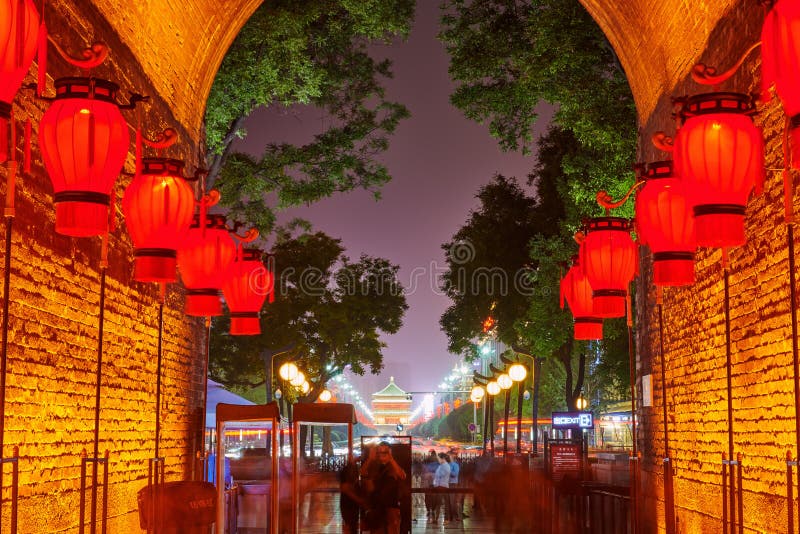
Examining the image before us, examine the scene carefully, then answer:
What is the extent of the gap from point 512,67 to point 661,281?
41.5 feet

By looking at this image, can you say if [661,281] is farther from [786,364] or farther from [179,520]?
[179,520]

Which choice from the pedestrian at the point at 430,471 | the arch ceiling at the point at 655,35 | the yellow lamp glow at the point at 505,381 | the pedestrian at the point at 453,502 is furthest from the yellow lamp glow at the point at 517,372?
the arch ceiling at the point at 655,35

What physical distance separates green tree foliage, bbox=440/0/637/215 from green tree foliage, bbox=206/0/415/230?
5.79 feet

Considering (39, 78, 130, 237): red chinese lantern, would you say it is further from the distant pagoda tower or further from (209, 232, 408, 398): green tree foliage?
the distant pagoda tower

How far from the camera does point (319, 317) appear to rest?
42.8 meters

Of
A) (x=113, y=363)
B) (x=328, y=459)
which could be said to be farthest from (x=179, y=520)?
(x=328, y=459)

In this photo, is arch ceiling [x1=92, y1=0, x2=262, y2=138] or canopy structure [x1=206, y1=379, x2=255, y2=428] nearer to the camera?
arch ceiling [x1=92, y1=0, x2=262, y2=138]

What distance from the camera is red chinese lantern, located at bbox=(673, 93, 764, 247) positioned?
646 cm

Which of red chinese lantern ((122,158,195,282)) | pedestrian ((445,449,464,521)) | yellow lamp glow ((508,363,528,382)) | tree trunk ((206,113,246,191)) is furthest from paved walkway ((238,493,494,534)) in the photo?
red chinese lantern ((122,158,195,282))

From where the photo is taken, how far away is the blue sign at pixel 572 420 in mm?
27734

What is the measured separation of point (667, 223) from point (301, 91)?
12.7 m

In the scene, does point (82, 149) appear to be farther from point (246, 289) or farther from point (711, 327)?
point (711, 327)

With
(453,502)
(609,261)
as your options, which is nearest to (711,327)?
(609,261)

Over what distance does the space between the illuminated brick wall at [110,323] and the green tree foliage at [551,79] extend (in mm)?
6122
